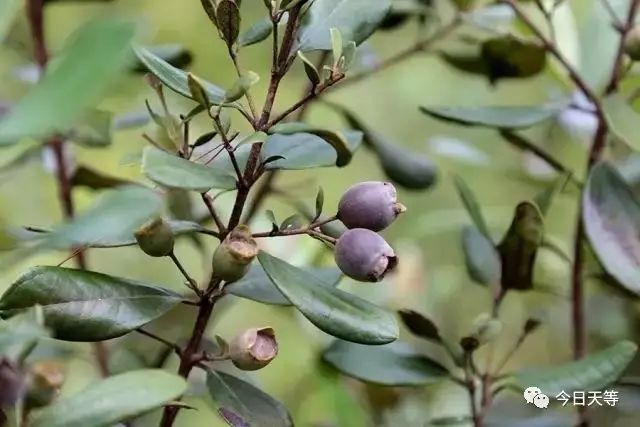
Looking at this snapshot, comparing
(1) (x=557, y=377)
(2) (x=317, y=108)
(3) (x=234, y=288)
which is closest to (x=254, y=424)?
(3) (x=234, y=288)

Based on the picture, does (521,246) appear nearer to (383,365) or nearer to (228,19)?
(383,365)

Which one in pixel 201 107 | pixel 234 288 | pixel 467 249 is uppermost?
pixel 201 107

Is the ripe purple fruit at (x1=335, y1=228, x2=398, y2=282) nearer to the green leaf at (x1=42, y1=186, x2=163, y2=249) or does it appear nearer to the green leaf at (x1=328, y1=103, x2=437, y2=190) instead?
the green leaf at (x1=42, y1=186, x2=163, y2=249)

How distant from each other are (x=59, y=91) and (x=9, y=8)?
7 cm

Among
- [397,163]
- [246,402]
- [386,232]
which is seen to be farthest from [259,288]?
[386,232]

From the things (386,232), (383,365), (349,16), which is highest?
(349,16)

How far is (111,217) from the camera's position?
0.32 meters

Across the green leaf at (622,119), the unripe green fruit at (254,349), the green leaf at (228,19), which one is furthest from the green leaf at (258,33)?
the green leaf at (622,119)

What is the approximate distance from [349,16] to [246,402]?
0.21m

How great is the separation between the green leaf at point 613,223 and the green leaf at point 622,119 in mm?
40

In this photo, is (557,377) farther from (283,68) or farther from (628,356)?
(283,68)

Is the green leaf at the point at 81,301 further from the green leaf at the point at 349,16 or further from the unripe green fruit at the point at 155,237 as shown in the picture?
the green leaf at the point at 349,16

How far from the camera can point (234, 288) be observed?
50cm

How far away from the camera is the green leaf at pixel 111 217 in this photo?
314 millimetres
